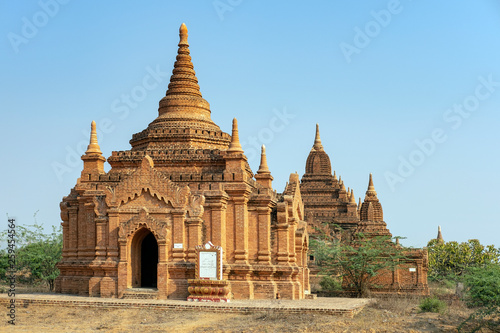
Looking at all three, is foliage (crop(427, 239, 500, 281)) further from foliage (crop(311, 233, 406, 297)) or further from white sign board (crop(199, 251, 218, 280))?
white sign board (crop(199, 251, 218, 280))

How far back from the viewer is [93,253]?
29.6 m

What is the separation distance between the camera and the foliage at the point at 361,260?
3522 centimetres

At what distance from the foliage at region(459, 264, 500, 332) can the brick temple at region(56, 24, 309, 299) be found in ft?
25.7

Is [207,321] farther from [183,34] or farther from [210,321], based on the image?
[183,34]

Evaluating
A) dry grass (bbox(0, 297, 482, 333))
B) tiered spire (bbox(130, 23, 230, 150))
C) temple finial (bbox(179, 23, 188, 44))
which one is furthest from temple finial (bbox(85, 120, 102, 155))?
dry grass (bbox(0, 297, 482, 333))

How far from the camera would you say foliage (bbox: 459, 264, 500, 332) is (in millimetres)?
22516

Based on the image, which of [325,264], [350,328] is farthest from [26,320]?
[325,264]

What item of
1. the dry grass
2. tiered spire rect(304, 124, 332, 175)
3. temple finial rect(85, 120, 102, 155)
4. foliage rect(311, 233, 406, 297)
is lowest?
the dry grass

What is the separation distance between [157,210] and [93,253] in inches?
144

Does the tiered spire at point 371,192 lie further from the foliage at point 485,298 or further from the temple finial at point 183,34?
the foliage at point 485,298

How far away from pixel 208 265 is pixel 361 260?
448 inches

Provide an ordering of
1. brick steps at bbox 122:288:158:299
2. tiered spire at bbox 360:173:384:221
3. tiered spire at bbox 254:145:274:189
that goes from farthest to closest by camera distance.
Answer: tiered spire at bbox 360:173:384:221
tiered spire at bbox 254:145:274:189
brick steps at bbox 122:288:158:299

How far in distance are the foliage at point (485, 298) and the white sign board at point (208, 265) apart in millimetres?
9149

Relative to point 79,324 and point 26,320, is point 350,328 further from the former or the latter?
point 26,320
